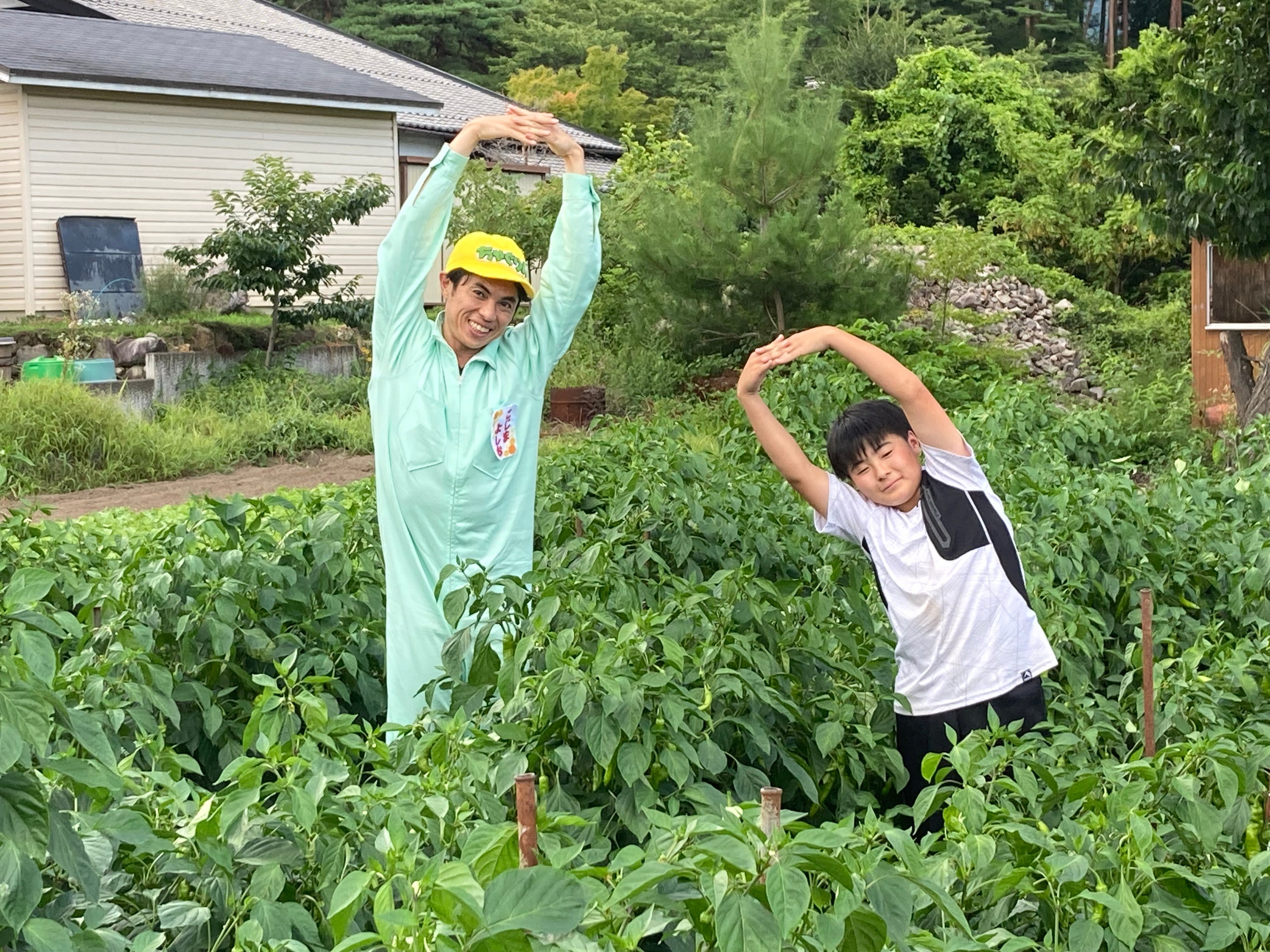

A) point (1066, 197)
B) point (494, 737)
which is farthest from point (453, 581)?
point (1066, 197)

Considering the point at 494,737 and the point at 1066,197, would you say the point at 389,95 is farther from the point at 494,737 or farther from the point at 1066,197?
the point at 494,737

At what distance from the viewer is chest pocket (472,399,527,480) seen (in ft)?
10.1

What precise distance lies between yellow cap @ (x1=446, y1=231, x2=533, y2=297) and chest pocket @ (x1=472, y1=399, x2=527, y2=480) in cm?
27

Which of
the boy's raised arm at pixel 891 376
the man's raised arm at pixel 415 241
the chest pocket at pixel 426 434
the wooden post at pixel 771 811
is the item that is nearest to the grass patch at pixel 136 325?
the man's raised arm at pixel 415 241

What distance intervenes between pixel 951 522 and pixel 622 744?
3.30 feet

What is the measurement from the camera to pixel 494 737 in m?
2.17

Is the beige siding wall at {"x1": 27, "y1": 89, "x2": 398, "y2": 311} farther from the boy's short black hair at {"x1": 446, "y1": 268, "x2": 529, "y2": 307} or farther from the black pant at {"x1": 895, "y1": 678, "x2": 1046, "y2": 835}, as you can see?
the black pant at {"x1": 895, "y1": 678, "x2": 1046, "y2": 835}

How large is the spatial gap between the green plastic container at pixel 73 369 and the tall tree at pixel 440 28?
66.4 ft

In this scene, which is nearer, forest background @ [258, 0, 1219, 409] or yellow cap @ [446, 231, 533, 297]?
yellow cap @ [446, 231, 533, 297]

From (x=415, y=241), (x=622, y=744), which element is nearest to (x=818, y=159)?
(x=415, y=241)

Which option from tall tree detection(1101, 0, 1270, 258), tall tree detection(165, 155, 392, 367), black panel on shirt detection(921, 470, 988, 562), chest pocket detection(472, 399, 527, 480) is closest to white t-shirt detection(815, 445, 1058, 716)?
black panel on shirt detection(921, 470, 988, 562)

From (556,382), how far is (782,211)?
8.74 ft

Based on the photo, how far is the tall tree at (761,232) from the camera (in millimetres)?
11531

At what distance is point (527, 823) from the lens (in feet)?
4.97
